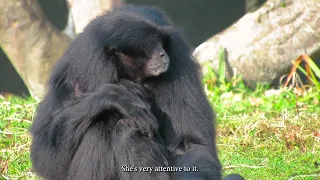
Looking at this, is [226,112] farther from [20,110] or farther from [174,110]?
[174,110]

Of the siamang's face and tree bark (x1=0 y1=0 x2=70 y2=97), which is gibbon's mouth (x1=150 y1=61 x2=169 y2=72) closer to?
the siamang's face

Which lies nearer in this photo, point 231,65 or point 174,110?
point 174,110

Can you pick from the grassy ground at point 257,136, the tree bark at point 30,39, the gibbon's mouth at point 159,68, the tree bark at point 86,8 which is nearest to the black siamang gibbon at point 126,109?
the gibbon's mouth at point 159,68

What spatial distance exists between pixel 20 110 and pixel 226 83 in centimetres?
375

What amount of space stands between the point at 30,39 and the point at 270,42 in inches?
171

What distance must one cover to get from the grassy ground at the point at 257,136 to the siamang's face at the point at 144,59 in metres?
2.23

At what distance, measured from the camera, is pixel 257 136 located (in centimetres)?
880

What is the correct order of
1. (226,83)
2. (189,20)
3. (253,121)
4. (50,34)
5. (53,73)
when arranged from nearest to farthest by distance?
(53,73) → (253,121) → (226,83) → (50,34) → (189,20)

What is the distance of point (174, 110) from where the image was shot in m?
5.99

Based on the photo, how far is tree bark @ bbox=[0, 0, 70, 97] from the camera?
11.9 metres

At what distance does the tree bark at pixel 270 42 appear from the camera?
1173 centimetres

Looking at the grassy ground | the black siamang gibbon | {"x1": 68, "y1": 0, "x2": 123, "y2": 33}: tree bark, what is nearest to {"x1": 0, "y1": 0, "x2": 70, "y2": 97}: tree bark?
{"x1": 68, "y1": 0, "x2": 123, "y2": 33}: tree bark

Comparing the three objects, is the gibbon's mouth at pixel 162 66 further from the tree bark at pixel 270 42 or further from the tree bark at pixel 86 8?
the tree bark at pixel 270 42

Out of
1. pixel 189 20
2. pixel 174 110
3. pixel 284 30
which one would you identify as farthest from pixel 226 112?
pixel 189 20
